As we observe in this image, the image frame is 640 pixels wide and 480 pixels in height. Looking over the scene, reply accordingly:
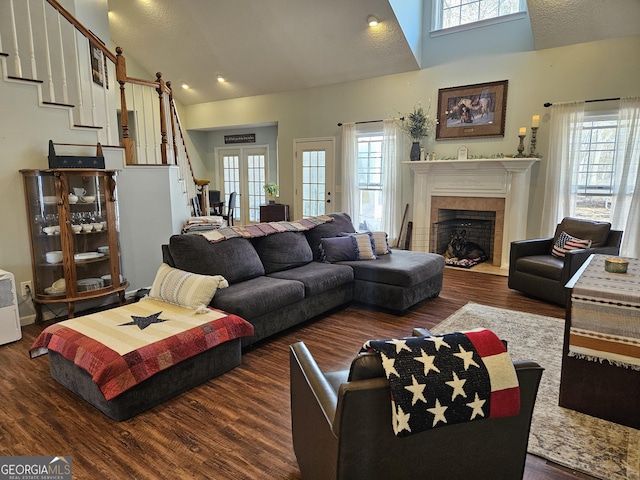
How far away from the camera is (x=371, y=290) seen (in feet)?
13.3

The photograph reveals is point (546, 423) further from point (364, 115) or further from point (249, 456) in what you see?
point (364, 115)

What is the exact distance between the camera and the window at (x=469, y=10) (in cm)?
560

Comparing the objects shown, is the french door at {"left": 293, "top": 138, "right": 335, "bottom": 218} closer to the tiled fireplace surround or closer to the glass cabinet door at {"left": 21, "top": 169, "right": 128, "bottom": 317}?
the tiled fireplace surround

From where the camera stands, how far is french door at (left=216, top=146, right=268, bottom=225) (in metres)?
9.46

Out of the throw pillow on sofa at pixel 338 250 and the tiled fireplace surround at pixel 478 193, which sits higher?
the tiled fireplace surround at pixel 478 193

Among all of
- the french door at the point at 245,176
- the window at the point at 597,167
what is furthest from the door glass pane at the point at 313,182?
the window at the point at 597,167

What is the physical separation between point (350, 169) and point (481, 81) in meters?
2.47

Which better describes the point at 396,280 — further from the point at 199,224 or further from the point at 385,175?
the point at 385,175

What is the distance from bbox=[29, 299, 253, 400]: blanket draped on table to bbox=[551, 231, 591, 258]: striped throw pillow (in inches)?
143

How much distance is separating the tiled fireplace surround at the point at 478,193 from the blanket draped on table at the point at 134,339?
4327 mm

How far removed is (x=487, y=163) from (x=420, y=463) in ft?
17.0

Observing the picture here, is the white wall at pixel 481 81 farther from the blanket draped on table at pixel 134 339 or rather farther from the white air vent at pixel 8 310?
the white air vent at pixel 8 310

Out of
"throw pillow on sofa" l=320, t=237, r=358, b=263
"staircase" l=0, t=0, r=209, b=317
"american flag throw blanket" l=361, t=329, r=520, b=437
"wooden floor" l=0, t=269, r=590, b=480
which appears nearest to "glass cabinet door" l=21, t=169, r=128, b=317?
"staircase" l=0, t=0, r=209, b=317

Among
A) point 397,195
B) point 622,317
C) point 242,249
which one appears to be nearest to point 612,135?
point 397,195
